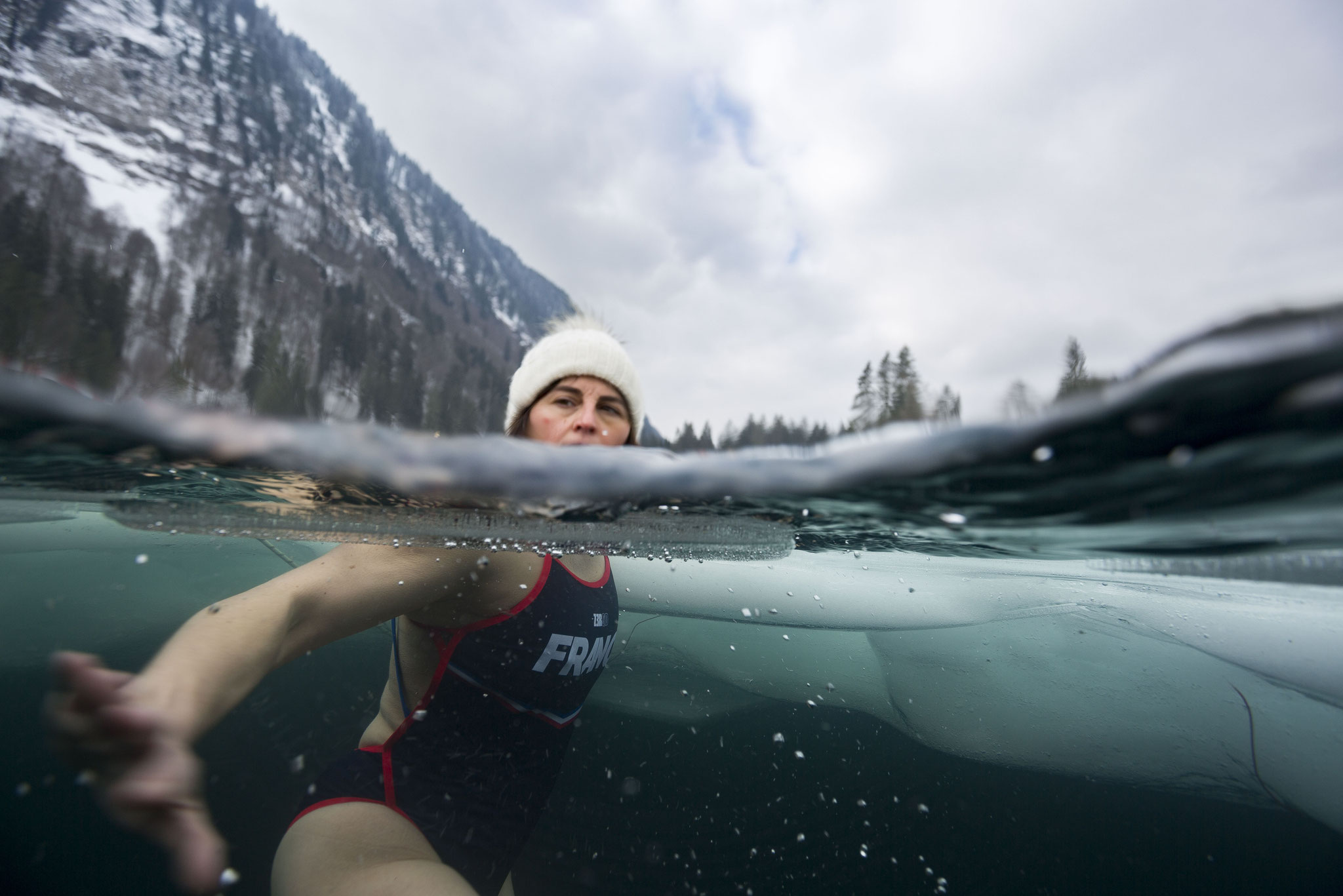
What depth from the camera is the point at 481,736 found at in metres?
2.48

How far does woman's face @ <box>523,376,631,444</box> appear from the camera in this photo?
2564 millimetres

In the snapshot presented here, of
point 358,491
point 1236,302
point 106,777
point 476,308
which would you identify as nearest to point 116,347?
point 358,491

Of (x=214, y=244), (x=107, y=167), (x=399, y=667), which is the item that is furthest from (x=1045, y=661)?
(x=107, y=167)

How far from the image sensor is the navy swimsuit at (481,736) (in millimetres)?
2268

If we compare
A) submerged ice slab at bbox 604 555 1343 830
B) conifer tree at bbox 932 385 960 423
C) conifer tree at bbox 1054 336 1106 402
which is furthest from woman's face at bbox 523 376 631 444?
submerged ice slab at bbox 604 555 1343 830

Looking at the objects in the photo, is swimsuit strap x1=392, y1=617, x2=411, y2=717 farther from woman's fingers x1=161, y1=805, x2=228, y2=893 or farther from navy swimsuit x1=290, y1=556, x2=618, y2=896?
woman's fingers x1=161, y1=805, x2=228, y2=893

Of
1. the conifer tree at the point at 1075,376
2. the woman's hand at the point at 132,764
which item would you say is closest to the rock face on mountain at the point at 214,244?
the woman's hand at the point at 132,764

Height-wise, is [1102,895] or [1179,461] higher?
[1179,461]

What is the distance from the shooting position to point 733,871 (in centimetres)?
457

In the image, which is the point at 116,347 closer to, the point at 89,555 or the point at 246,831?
the point at 246,831

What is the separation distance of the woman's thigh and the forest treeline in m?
2.02

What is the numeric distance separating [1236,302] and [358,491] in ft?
12.4

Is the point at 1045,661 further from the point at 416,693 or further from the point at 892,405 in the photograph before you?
the point at 416,693

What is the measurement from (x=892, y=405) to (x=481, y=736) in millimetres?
2615
